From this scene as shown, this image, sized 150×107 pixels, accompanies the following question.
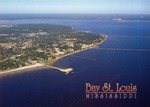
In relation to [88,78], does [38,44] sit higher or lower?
higher

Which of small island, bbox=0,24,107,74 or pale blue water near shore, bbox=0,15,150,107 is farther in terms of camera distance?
small island, bbox=0,24,107,74

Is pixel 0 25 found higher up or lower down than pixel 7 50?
higher up

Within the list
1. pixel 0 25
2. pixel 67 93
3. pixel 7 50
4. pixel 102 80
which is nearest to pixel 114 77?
pixel 102 80

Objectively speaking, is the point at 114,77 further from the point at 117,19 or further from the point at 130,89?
the point at 117,19

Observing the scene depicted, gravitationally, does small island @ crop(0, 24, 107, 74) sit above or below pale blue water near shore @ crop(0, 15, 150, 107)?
above

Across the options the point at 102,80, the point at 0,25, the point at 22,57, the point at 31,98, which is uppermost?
the point at 0,25
